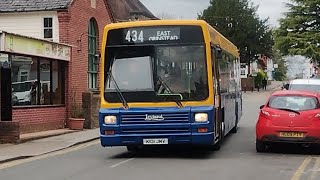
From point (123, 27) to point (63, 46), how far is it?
996cm

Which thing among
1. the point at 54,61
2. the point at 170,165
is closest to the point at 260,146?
the point at 170,165

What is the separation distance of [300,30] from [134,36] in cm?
5232

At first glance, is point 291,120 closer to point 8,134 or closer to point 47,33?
point 8,134

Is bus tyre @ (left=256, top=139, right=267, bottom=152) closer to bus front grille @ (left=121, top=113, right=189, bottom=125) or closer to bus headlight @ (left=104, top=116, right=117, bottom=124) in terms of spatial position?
bus front grille @ (left=121, top=113, right=189, bottom=125)

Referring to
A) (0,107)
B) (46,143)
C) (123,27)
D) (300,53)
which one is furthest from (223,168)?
(300,53)

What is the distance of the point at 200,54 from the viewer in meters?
13.7

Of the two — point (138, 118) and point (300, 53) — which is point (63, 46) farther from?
point (300, 53)

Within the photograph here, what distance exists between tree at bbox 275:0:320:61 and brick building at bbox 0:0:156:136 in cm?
3541

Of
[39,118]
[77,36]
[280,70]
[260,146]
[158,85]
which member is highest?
[280,70]

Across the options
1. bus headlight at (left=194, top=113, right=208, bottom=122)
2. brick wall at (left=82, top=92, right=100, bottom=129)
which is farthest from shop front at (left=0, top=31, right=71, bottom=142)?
bus headlight at (left=194, top=113, right=208, bottom=122)

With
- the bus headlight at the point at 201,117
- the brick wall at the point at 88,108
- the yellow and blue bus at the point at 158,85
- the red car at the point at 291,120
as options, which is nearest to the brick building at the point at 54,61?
the brick wall at the point at 88,108

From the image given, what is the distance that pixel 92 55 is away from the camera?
28531mm

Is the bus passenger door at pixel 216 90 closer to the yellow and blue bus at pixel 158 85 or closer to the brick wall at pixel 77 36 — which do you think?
the yellow and blue bus at pixel 158 85

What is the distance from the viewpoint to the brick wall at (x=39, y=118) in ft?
66.4
